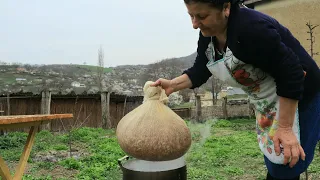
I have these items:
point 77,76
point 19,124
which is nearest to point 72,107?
point 19,124

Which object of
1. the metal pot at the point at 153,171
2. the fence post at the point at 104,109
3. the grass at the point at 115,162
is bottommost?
the grass at the point at 115,162

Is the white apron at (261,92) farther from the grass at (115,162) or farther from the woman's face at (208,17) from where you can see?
the grass at (115,162)

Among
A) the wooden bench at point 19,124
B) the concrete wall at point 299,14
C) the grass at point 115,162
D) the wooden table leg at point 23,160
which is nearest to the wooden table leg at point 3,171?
the wooden bench at point 19,124

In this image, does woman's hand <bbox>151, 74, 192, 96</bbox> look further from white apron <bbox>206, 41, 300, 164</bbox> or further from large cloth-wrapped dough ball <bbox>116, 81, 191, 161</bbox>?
white apron <bbox>206, 41, 300, 164</bbox>

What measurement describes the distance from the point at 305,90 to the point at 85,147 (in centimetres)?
767

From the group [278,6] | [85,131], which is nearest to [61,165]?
[85,131]

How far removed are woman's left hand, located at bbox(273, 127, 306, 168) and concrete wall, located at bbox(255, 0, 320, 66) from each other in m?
13.2

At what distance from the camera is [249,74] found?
5.02ft

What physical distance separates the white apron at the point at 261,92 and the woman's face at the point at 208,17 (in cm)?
12

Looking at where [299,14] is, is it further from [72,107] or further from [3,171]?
[3,171]

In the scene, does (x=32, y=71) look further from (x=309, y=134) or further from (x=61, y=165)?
(x=309, y=134)

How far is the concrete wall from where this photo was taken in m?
13.7

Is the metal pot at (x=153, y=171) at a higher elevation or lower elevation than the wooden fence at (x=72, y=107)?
higher

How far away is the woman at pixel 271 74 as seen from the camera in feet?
4.47
